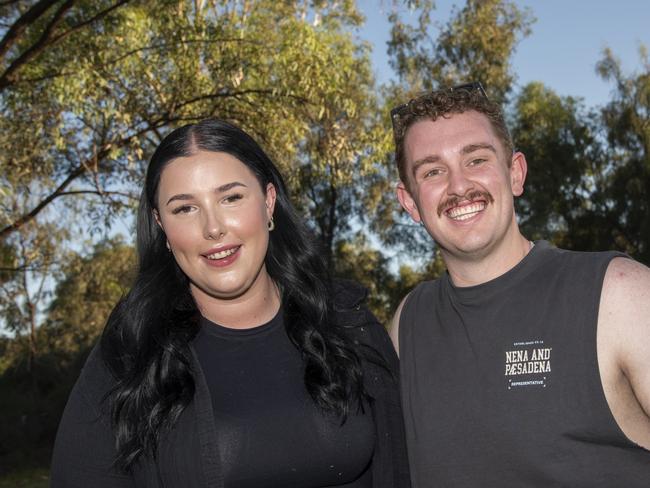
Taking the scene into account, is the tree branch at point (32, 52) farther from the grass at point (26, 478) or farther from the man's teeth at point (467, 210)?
the grass at point (26, 478)

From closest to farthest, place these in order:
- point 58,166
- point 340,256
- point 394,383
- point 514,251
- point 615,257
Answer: point 615,257 → point 514,251 → point 394,383 → point 58,166 → point 340,256

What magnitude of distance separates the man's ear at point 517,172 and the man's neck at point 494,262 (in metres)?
0.27

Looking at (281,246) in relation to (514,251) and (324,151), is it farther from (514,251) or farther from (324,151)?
(324,151)

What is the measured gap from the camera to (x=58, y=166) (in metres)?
10.5

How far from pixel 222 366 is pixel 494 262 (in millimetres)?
1055

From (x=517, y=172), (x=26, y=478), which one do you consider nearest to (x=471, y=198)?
(x=517, y=172)

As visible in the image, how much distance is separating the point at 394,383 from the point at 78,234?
9.62 m

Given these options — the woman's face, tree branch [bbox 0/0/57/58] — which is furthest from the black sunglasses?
tree branch [bbox 0/0/57/58]

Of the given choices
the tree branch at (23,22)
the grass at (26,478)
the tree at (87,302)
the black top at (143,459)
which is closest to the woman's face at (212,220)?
the black top at (143,459)

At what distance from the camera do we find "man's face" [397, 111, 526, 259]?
9.16ft

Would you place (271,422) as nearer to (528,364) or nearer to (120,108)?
(528,364)

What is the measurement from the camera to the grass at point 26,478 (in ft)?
50.8

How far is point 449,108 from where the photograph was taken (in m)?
2.97

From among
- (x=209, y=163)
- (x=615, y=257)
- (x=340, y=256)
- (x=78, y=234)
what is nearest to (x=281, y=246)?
(x=209, y=163)
